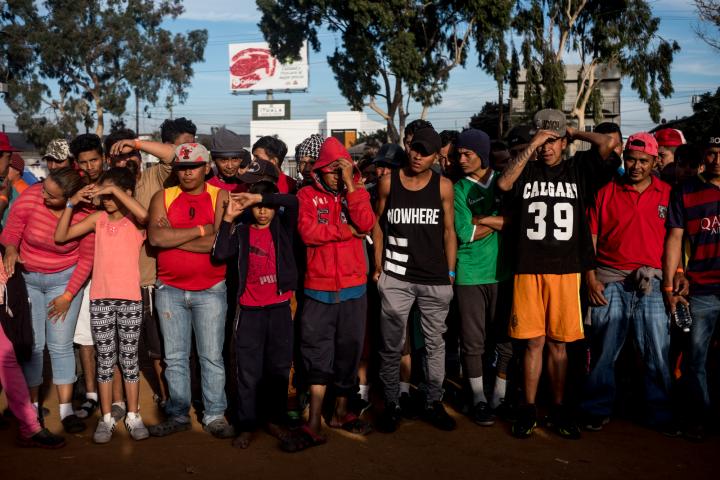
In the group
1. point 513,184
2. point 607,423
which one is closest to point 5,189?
point 513,184

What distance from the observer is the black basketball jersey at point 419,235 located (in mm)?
5391

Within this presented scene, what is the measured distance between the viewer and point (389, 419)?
5387mm

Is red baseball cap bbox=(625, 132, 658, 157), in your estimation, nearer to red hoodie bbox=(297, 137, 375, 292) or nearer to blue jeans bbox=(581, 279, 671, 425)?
blue jeans bbox=(581, 279, 671, 425)

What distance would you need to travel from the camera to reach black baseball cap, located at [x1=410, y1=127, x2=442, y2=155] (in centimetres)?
531

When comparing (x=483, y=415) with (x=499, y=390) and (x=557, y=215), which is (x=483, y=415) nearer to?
(x=499, y=390)

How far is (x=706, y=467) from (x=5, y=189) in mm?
5940

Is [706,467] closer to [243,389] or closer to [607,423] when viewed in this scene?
[607,423]

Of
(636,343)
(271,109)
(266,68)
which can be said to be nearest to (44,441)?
(636,343)

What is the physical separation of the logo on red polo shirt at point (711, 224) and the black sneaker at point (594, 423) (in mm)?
1656

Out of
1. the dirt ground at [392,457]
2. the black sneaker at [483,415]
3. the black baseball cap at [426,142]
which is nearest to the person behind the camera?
the dirt ground at [392,457]

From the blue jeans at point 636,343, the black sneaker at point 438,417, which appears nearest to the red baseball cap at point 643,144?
the blue jeans at point 636,343

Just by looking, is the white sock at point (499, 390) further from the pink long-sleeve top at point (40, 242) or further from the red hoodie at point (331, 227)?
the pink long-sleeve top at point (40, 242)

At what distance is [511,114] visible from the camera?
40219 mm

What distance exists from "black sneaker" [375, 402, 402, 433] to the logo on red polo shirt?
109 inches
